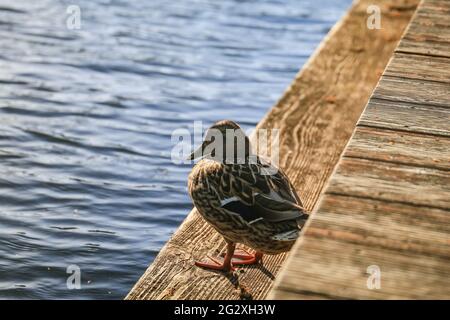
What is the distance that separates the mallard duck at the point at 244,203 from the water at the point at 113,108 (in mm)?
1058

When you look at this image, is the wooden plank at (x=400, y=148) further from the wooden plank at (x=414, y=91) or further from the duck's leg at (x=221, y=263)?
the duck's leg at (x=221, y=263)

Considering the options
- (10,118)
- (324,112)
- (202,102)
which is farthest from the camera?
(202,102)

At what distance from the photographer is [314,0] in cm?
1276

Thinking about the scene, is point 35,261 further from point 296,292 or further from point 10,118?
point 296,292

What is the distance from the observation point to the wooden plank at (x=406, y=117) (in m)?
4.30

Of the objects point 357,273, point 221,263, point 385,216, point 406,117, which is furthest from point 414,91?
point 357,273

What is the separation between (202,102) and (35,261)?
3.38 m

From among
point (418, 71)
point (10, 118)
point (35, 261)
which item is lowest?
point (35, 261)

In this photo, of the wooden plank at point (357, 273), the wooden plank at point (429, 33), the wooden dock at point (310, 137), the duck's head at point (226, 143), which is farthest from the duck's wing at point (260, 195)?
the wooden plank at point (429, 33)

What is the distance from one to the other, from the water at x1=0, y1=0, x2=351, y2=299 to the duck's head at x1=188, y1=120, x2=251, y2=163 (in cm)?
109

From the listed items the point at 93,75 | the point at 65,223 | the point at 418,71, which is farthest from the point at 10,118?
the point at 418,71

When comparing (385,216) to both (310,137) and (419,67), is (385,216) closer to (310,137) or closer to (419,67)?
(419,67)

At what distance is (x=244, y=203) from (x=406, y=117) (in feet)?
2.90

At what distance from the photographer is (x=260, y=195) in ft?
14.9
